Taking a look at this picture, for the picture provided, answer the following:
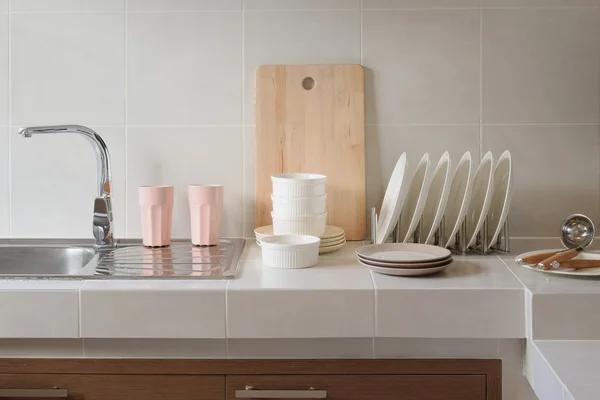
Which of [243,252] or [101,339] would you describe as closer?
[101,339]

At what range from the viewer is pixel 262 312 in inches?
50.3

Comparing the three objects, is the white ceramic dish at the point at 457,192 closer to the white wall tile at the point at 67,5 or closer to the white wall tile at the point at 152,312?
the white wall tile at the point at 152,312

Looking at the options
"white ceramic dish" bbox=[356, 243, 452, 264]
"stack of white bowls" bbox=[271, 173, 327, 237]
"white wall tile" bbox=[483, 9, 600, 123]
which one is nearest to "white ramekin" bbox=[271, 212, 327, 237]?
"stack of white bowls" bbox=[271, 173, 327, 237]

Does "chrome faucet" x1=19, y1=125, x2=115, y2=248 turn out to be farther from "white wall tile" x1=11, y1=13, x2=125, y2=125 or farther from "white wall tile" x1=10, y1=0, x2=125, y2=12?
"white wall tile" x1=10, y1=0, x2=125, y2=12

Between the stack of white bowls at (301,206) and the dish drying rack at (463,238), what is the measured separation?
146 mm

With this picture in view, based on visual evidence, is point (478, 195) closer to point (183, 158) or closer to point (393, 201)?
point (393, 201)

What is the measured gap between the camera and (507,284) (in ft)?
4.29

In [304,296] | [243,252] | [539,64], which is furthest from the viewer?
[539,64]

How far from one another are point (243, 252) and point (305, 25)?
63 cm

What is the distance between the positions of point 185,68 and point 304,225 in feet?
1.85

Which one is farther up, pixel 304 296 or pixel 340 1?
pixel 340 1

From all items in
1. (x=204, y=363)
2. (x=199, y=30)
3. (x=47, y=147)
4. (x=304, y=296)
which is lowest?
(x=204, y=363)

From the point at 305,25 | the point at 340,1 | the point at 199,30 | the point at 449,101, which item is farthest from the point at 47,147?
the point at 449,101

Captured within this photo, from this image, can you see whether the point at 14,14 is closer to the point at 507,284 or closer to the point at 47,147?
the point at 47,147
